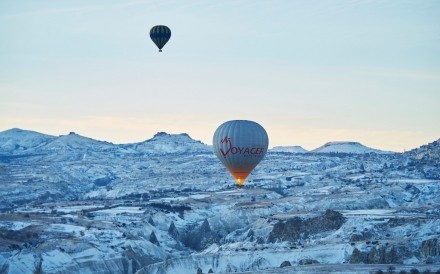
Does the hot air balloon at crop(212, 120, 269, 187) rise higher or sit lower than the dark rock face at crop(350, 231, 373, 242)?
higher

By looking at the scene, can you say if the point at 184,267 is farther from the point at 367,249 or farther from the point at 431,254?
the point at 431,254

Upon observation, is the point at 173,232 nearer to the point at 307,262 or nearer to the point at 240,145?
the point at 307,262

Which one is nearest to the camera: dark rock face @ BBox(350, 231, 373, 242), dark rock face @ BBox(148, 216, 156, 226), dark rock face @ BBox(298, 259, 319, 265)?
dark rock face @ BBox(298, 259, 319, 265)

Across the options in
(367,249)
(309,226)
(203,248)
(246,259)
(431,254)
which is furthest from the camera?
(203,248)

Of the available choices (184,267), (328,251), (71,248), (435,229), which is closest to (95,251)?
(71,248)

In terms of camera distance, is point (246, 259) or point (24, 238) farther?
point (24, 238)

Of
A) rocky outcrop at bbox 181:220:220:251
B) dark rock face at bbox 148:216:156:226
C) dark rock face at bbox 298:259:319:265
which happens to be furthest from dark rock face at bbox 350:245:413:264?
dark rock face at bbox 148:216:156:226

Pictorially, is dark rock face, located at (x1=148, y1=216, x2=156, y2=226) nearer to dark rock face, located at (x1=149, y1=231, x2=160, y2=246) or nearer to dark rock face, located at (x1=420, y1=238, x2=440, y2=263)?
dark rock face, located at (x1=149, y1=231, x2=160, y2=246)
